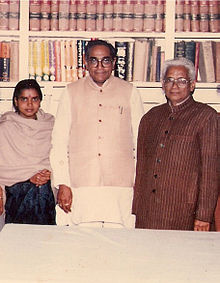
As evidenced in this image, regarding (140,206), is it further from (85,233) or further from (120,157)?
(85,233)

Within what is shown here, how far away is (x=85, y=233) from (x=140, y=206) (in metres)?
0.77

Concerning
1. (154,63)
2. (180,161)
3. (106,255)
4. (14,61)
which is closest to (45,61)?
(14,61)

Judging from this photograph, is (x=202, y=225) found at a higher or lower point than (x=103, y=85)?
lower

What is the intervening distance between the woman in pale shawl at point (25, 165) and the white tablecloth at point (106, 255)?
933 millimetres

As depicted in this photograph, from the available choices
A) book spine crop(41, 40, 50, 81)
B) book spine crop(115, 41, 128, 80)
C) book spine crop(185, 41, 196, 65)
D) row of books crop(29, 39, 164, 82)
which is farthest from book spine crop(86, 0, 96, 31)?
book spine crop(185, 41, 196, 65)

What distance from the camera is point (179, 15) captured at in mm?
3207

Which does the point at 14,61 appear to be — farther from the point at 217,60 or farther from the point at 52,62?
the point at 217,60

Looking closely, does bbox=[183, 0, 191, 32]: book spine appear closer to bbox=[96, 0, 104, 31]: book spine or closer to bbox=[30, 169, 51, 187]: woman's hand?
bbox=[96, 0, 104, 31]: book spine

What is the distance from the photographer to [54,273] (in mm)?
1370

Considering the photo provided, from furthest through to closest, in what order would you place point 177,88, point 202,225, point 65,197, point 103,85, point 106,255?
1. point 103,85
2. point 65,197
3. point 177,88
4. point 202,225
5. point 106,255

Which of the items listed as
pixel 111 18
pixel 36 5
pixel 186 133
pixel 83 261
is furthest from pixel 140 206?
pixel 36 5

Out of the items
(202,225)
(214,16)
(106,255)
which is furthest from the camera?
(214,16)

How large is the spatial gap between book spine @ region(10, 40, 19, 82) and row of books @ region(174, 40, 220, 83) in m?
1.07

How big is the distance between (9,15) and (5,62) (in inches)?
12.4
